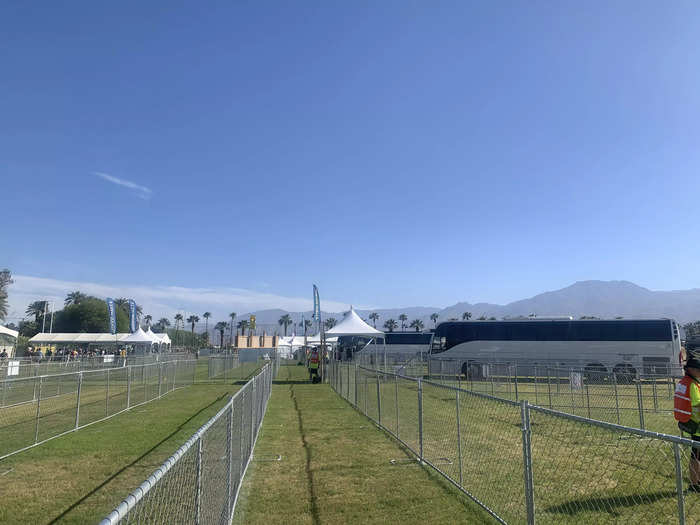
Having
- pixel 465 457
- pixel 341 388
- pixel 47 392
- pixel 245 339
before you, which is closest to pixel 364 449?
pixel 465 457

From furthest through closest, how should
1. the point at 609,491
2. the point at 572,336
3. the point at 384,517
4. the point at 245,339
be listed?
the point at 245,339 → the point at 572,336 → the point at 609,491 → the point at 384,517

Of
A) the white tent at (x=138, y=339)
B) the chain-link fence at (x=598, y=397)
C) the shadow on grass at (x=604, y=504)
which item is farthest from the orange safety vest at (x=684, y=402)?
the white tent at (x=138, y=339)

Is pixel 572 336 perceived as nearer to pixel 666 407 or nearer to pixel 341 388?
pixel 666 407

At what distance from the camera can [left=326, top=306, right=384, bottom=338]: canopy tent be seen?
30962mm

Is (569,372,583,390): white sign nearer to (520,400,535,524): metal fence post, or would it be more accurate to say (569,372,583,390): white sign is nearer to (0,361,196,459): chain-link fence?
(520,400,535,524): metal fence post

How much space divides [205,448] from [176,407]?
12658mm

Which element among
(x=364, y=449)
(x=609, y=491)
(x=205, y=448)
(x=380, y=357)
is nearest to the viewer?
(x=205, y=448)

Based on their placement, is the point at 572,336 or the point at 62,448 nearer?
the point at 62,448

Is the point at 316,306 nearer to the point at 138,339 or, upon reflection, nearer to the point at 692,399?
the point at 138,339

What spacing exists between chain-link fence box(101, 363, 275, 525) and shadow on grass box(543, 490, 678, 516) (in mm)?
3986

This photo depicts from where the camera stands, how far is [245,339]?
83.6 meters

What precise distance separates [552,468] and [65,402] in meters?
15.9

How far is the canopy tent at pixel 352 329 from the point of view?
1219 inches

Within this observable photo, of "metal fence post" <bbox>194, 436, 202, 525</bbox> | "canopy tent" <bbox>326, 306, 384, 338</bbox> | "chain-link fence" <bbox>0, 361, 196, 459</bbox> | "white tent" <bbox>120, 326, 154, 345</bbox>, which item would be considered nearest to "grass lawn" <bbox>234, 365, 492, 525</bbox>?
"metal fence post" <bbox>194, 436, 202, 525</bbox>
